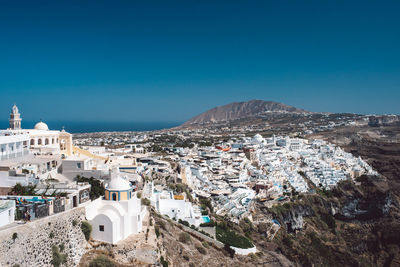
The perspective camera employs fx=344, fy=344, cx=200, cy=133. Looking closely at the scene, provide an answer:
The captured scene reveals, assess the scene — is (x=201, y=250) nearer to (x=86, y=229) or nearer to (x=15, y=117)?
(x=86, y=229)

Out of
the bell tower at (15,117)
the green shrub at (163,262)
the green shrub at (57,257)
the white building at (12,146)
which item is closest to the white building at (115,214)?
the green shrub at (163,262)

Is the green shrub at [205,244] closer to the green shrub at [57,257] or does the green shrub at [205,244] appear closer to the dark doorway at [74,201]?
the dark doorway at [74,201]

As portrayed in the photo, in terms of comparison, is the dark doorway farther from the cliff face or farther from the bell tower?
the cliff face

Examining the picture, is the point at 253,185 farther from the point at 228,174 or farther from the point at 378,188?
the point at 378,188

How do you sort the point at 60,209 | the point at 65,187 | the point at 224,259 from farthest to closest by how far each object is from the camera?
the point at 224,259
the point at 65,187
the point at 60,209

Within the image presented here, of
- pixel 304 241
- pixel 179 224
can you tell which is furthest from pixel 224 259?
pixel 304 241

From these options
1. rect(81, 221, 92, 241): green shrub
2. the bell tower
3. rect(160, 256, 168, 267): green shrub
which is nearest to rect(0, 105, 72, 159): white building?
the bell tower
